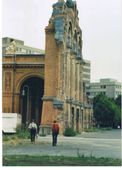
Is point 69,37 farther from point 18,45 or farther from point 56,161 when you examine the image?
point 18,45

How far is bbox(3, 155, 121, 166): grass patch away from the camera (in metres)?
18.5

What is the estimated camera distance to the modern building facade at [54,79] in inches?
1921

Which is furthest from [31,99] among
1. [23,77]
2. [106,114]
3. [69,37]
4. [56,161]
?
[56,161]

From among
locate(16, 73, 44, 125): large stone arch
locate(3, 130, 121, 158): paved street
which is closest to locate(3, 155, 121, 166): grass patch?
locate(3, 130, 121, 158): paved street

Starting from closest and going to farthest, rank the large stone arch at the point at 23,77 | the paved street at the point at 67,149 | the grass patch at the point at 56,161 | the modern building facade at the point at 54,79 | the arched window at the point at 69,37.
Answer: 1. the grass patch at the point at 56,161
2. the paved street at the point at 67,149
3. the modern building facade at the point at 54,79
4. the arched window at the point at 69,37
5. the large stone arch at the point at 23,77

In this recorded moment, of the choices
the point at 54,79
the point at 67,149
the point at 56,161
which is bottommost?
the point at 67,149

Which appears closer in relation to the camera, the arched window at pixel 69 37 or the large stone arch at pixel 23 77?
the arched window at pixel 69 37

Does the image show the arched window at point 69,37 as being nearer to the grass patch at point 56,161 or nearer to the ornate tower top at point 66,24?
the ornate tower top at point 66,24

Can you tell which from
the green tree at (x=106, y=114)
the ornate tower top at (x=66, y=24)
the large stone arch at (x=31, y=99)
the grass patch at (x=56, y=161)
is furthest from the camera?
the green tree at (x=106, y=114)

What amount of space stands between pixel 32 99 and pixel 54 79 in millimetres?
13793

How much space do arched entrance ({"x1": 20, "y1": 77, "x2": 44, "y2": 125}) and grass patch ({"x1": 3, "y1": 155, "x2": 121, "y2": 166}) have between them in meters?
38.7

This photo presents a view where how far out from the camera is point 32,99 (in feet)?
205

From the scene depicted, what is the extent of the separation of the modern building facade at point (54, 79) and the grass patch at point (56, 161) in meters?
26.3

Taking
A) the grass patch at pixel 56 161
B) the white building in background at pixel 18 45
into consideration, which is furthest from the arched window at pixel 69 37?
the grass patch at pixel 56 161
